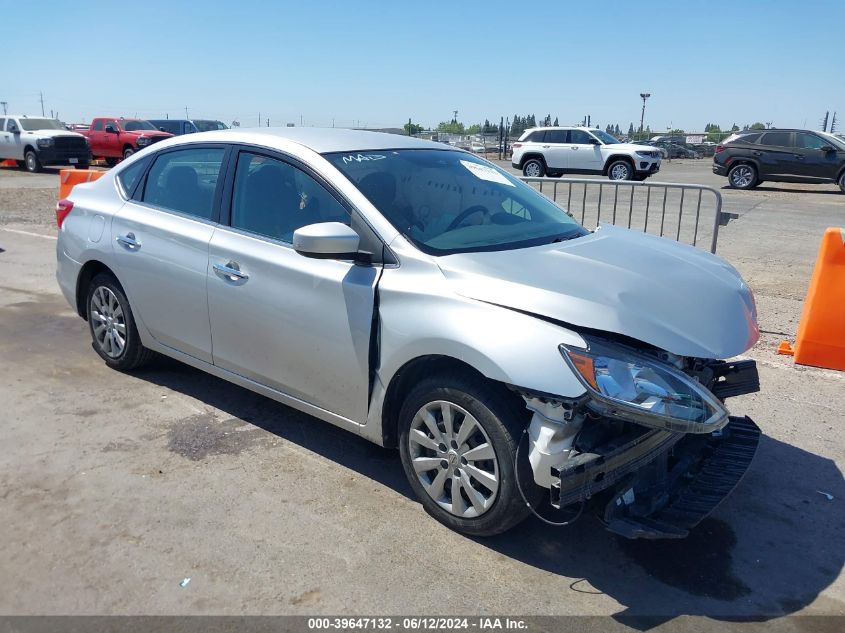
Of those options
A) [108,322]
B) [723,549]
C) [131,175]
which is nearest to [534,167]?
[131,175]

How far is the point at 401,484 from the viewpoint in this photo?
400 centimetres

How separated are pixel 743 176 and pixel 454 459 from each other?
22.3m

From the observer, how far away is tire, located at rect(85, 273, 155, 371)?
5.18 meters

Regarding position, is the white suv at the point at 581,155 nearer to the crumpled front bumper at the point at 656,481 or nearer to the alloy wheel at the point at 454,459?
the crumpled front bumper at the point at 656,481

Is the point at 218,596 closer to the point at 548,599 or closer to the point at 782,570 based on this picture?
the point at 548,599

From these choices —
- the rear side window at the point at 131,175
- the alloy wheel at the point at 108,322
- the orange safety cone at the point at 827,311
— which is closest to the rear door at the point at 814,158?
the orange safety cone at the point at 827,311

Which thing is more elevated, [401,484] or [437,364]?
[437,364]

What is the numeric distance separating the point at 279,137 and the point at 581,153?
2119 centimetres

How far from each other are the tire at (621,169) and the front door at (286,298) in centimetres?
2063

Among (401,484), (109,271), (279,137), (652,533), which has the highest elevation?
(279,137)

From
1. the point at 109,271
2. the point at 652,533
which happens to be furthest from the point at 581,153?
the point at 652,533

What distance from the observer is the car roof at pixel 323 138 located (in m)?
4.27

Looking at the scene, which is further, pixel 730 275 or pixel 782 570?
pixel 730 275

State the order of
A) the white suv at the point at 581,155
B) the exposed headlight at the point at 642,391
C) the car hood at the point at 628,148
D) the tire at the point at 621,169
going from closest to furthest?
the exposed headlight at the point at 642,391 → the car hood at the point at 628,148 → the white suv at the point at 581,155 → the tire at the point at 621,169
